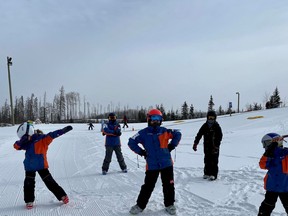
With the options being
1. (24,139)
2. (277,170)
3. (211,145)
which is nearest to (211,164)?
(211,145)

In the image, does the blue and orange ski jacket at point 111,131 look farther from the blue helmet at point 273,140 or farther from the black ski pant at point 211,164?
the blue helmet at point 273,140

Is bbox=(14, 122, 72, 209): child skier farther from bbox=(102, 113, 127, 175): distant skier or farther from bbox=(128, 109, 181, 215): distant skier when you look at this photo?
bbox=(102, 113, 127, 175): distant skier

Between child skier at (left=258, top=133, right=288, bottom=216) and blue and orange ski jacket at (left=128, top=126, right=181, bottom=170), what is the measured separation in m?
1.51

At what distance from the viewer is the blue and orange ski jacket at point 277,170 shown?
143 inches

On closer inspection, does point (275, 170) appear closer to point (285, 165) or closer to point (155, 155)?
point (285, 165)

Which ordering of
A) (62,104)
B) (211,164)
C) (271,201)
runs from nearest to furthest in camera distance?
(271,201) → (211,164) → (62,104)

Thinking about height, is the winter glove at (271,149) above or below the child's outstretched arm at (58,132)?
below

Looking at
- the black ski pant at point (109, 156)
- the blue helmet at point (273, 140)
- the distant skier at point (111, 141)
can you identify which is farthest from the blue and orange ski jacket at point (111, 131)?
the blue helmet at point (273, 140)

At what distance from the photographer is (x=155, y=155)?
15.4 feet

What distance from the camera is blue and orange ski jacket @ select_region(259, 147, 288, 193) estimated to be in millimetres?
3623

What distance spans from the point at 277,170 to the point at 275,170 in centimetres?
3

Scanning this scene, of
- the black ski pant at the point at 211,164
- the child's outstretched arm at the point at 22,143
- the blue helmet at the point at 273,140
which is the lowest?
the black ski pant at the point at 211,164

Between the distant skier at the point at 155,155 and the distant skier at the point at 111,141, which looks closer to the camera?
the distant skier at the point at 155,155

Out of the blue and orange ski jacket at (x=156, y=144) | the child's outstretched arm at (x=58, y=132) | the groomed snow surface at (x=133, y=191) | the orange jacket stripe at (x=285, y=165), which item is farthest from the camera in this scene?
the child's outstretched arm at (x=58, y=132)
